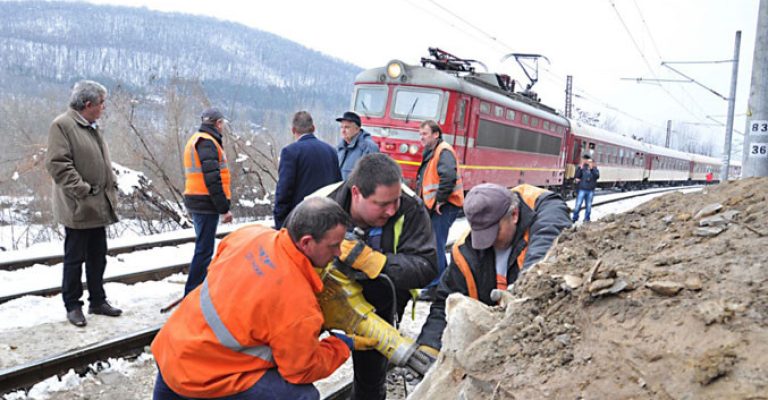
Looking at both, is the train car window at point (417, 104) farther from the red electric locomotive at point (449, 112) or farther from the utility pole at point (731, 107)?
the utility pole at point (731, 107)

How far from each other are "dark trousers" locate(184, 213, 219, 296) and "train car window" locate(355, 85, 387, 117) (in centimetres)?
657

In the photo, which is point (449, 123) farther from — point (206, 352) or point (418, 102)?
point (206, 352)

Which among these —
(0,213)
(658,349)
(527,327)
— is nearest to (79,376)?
(527,327)

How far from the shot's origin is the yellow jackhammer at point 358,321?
2.56 m

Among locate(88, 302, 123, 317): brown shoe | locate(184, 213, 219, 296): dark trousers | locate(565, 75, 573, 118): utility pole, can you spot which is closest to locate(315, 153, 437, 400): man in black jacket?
locate(184, 213, 219, 296): dark trousers

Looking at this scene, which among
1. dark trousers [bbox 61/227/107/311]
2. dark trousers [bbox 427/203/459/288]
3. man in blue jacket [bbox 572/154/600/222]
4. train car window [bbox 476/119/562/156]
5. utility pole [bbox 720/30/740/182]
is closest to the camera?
dark trousers [bbox 61/227/107/311]

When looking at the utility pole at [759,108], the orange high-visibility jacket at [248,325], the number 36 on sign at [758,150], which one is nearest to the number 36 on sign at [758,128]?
the utility pole at [759,108]

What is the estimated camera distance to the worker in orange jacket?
2096 millimetres

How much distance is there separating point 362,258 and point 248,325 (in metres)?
0.74

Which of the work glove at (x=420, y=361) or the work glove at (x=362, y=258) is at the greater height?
the work glove at (x=362, y=258)

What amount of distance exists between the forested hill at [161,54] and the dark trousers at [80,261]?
90.7 metres

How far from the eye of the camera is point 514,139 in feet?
46.2

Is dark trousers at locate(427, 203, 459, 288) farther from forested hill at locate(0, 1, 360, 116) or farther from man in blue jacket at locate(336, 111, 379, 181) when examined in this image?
forested hill at locate(0, 1, 360, 116)

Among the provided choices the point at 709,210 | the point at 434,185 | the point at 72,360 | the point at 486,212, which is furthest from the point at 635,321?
the point at 434,185
